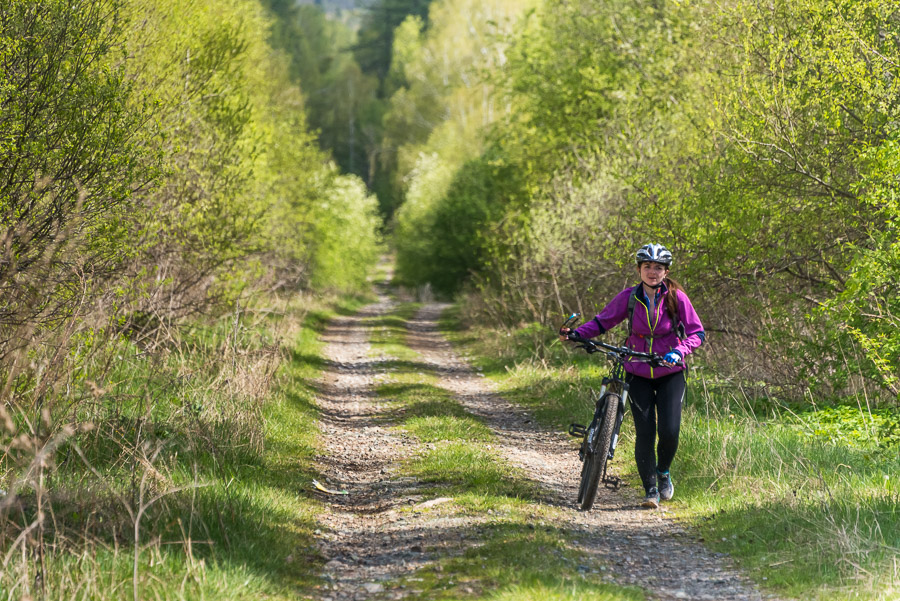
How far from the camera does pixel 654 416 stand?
809 centimetres

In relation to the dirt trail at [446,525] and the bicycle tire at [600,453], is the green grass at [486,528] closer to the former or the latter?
the dirt trail at [446,525]

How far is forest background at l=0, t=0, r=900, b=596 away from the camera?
8242mm

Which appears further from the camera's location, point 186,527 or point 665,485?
point 665,485

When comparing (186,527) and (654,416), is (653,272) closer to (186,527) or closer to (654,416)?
(654,416)

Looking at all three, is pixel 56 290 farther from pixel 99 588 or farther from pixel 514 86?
pixel 514 86

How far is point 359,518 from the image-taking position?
760cm

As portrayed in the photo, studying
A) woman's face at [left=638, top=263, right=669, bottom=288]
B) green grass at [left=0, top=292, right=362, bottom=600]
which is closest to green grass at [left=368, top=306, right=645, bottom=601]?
green grass at [left=0, top=292, right=362, bottom=600]

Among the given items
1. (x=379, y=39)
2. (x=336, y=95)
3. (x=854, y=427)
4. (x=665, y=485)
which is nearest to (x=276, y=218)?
(x=854, y=427)

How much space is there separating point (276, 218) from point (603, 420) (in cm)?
1678

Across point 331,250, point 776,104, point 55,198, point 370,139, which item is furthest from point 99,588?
point 370,139

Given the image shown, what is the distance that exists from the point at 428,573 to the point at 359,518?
5.90 feet

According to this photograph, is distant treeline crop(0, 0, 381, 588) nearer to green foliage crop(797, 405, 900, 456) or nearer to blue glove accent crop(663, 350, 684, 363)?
blue glove accent crop(663, 350, 684, 363)

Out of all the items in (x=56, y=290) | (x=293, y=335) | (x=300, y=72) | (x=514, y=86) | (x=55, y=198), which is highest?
(x=300, y=72)

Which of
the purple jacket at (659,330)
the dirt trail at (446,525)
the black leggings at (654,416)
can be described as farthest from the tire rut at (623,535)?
the purple jacket at (659,330)
